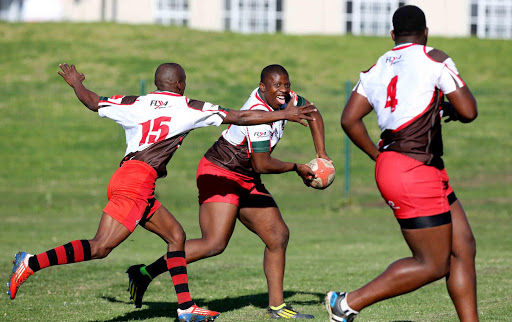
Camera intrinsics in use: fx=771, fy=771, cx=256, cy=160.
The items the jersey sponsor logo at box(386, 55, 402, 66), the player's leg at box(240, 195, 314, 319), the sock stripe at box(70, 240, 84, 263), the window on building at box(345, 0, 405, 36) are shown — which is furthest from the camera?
the window on building at box(345, 0, 405, 36)

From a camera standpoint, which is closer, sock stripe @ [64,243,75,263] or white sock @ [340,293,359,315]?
white sock @ [340,293,359,315]

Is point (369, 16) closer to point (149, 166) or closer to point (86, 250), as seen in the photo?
point (149, 166)

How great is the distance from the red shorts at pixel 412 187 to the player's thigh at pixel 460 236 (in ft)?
0.67

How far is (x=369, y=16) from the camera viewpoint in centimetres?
3775

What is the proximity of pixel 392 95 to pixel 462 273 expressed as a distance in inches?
52.0

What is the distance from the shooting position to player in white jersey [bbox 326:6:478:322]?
5.10 m

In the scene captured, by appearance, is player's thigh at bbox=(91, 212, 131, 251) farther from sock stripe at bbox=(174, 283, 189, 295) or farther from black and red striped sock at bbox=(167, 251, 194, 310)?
sock stripe at bbox=(174, 283, 189, 295)

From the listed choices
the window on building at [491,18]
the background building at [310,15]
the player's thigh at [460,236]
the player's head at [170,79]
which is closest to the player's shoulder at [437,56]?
the player's thigh at [460,236]

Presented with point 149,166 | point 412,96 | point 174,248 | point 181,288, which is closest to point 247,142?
point 149,166

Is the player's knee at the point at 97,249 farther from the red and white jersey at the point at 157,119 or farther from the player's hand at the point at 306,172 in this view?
the player's hand at the point at 306,172

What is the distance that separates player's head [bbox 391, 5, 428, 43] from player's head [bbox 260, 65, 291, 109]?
184 cm

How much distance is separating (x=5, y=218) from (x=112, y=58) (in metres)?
14.5

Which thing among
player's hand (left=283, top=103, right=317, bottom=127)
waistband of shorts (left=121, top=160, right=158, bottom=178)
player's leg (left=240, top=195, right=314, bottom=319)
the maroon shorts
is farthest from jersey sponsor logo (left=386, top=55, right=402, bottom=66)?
player's leg (left=240, top=195, right=314, bottom=319)

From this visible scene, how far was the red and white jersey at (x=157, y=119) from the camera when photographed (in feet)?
21.2
